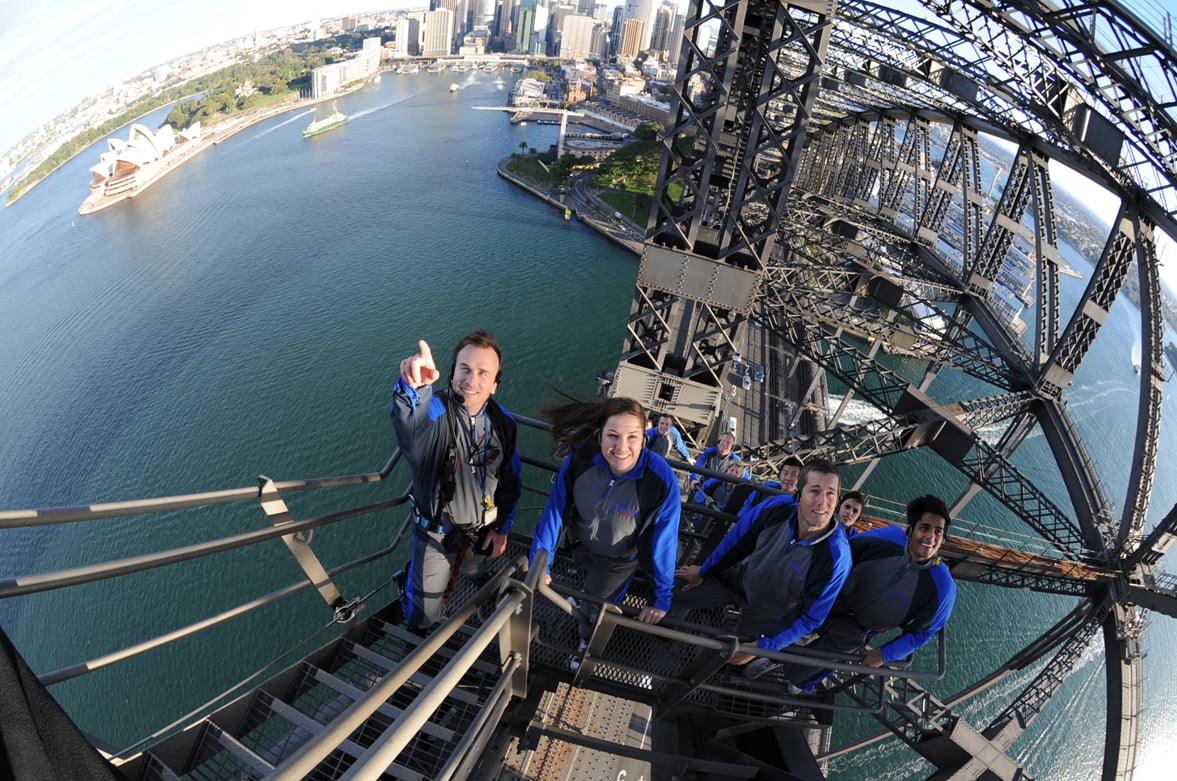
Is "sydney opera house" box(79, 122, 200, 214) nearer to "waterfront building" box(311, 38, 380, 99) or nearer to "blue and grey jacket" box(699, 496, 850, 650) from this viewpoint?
"waterfront building" box(311, 38, 380, 99)

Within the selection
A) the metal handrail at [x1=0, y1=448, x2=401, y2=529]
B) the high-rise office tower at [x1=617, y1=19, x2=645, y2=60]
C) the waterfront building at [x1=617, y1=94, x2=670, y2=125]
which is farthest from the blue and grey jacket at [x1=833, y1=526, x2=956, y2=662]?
the high-rise office tower at [x1=617, y1=19, x2=645, y2=60]

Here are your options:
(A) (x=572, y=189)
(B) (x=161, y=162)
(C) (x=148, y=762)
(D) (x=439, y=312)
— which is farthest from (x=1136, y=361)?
(B) (x=161, y=162)

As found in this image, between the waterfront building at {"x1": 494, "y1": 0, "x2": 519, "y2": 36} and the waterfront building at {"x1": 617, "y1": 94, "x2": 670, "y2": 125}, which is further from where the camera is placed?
the waterfront building at {"x1": 494, "y1": 0, "x2": 519, "y2": 36}

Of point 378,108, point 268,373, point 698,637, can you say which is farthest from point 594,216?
Answer: point 378,108

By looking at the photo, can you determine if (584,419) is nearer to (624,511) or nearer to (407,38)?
(624,511)

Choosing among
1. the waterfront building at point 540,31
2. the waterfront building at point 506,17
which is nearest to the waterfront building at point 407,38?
the waterfront building at point 506,17

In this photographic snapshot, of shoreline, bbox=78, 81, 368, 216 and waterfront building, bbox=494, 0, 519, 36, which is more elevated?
Result: waterfront building, bbox=494, 0, 519, 36
